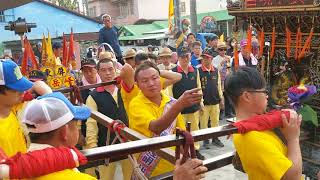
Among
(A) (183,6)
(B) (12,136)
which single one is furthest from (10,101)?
(A) (183,6)

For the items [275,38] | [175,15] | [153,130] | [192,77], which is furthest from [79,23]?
[153,130]

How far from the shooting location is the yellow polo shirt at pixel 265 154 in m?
1.70

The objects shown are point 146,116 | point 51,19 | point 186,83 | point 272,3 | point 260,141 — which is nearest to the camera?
point 260,141

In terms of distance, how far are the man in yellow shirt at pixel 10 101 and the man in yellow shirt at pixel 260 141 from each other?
1.42m

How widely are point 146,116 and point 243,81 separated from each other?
0.94 m

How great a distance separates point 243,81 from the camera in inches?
73.7

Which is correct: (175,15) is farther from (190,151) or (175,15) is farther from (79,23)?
(190,151)

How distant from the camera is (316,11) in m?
3.21

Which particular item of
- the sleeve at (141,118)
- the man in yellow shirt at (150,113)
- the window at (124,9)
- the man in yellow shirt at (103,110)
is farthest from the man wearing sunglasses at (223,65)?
the window at (124,9)

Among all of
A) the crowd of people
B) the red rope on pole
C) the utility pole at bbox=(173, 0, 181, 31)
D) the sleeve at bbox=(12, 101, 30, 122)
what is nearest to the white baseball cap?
the crowd of people

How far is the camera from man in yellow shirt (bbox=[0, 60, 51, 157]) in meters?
2.29

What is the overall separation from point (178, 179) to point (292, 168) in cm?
67

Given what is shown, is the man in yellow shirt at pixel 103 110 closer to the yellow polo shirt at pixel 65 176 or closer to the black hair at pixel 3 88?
the black hair at pixel 3 88

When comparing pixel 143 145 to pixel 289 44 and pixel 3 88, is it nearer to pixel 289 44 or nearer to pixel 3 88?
pixel 3 88
